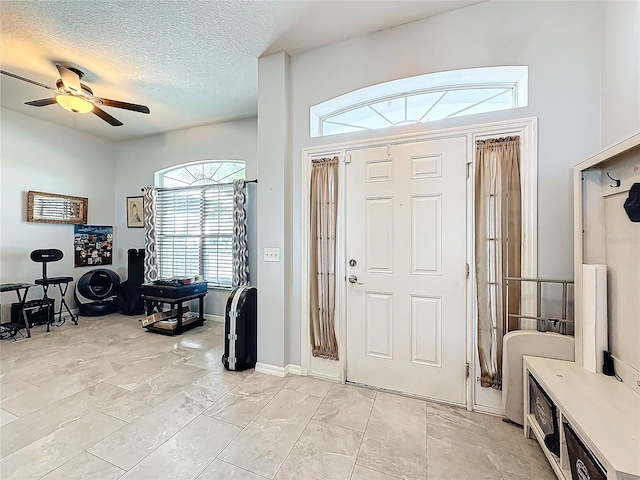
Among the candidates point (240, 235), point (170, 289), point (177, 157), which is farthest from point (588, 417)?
point (177, 157)

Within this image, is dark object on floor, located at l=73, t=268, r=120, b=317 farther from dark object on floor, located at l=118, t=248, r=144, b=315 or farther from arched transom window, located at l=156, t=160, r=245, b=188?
arched transom window, located at l=156, t=160, r=245, b=188

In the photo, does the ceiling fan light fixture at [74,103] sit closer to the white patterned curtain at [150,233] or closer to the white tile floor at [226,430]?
the white patterned curtain at [150,233]

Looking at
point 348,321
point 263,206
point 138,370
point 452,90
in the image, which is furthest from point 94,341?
point 452,90

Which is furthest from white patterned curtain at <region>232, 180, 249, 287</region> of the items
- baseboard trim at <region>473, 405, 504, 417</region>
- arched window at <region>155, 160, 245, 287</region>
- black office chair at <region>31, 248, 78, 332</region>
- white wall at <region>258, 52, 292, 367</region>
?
baseboard trim at <region>473, 405, 504, 417</region>

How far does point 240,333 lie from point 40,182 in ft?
14.2

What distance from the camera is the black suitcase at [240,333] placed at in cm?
270

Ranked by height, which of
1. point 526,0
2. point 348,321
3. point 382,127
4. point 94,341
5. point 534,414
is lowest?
point 94,341

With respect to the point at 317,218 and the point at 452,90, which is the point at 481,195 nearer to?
the point at 452,90

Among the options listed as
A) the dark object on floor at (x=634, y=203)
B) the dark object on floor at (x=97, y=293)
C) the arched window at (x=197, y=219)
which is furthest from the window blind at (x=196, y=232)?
the dark object on floor at (x=634, y=203)

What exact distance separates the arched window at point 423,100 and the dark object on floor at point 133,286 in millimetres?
4022

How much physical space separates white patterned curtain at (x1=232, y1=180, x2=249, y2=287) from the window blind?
1.19 feet

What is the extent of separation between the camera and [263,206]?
8.91ft

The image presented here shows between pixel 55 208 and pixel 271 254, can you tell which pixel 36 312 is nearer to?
pixel 55 208

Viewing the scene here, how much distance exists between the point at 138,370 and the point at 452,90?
395 centimetres
